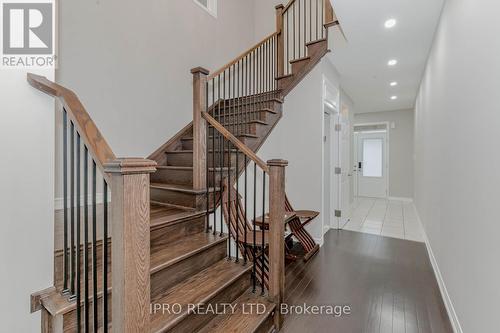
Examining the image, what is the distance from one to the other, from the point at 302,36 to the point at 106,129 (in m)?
3.52

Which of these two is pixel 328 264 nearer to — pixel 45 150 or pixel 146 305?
pixel 146 305

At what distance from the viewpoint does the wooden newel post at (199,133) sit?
8.29 ft

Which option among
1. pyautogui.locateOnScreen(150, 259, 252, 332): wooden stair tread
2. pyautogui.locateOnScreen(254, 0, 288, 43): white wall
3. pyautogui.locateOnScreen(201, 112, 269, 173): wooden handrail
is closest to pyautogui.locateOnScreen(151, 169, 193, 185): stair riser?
pyautogui.locateOnScreen(201, 112, 269, 173): wooden handrail

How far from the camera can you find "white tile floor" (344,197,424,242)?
4590 mm

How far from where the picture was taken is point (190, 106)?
12.5 feet

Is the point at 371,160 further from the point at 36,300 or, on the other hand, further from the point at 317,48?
the point at 36,300

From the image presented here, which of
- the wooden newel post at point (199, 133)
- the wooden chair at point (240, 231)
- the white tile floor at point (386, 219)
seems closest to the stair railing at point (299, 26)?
the wooden newel post at point (199, 133)

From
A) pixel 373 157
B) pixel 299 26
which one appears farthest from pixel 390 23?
pixel 373 157

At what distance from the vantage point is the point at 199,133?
99.7 inches

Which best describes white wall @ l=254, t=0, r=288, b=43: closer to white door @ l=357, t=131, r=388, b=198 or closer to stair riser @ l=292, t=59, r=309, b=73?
stair riser @ l=292, t=59, r=309, b=73

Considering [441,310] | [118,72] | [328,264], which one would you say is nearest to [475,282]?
[441,310]

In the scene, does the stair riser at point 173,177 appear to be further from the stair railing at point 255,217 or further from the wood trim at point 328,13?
the wood trim at point 328,13

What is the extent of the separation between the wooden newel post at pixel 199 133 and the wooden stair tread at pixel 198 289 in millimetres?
802

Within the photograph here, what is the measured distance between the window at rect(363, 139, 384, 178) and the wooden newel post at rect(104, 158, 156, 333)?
8667 mm
